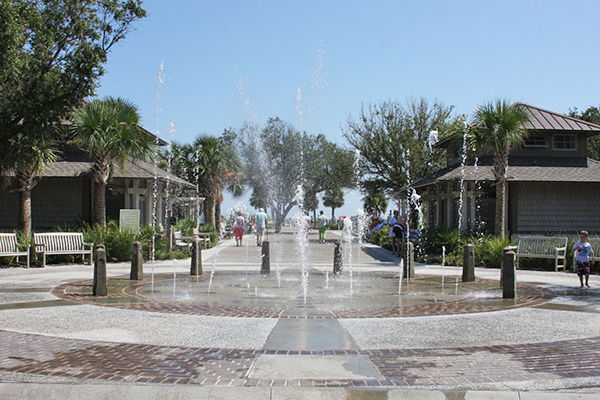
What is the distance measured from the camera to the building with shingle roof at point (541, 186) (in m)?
20.5

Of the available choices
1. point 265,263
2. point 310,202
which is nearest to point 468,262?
point 265,263

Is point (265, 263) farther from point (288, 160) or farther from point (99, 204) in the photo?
point (288, 160)

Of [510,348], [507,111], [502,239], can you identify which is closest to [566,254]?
[502,239]

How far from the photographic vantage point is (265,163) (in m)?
53.2

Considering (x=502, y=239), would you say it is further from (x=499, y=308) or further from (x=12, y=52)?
(x=12, y=52)

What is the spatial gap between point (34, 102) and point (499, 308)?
1428cm

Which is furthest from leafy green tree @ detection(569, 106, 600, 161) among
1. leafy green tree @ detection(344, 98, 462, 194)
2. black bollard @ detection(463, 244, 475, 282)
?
black bollard @ detection(463, 244, 475, 282)

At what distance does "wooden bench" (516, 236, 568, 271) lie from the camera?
15227mm

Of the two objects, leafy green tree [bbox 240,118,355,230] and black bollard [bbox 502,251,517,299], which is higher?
leafy green tree [bbox 240,118,355,230]

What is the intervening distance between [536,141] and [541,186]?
2789mm

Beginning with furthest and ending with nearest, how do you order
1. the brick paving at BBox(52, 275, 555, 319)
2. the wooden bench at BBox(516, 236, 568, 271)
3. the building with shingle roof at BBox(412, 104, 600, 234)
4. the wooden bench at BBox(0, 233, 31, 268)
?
the building with shingle roof at BBox(412, 104, 600, 234) → the wooden bench at BBox(516, 236, 568, 271) → the wooden bench at BBox(0, 233, 31, 268) → the brick paving at BBox(52, 275, 555, 319)

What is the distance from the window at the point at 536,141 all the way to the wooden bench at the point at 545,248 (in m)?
7.93

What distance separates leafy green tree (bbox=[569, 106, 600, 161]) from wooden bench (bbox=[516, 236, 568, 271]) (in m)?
30.3

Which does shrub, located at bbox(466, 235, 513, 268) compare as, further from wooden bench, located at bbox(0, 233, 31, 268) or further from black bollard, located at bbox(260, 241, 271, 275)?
wooden bench, located at bbox(0, 233, 31, 268)
